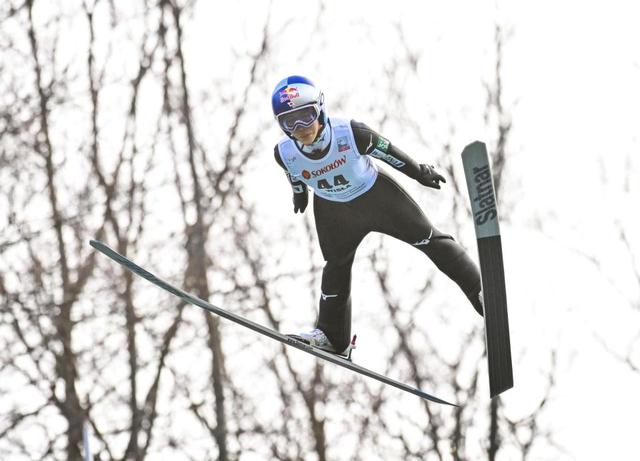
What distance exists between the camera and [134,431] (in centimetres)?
1725

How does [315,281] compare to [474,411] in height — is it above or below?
above

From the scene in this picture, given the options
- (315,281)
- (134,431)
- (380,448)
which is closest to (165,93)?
(315,281)

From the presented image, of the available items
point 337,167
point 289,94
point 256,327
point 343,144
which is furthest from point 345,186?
point 256,327

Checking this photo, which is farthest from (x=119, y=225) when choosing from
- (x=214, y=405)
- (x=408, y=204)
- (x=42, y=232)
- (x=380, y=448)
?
(x=408, y=204)

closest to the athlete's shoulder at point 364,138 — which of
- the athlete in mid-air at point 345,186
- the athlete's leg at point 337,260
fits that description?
the athlete in mid-air at point 345,186

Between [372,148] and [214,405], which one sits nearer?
[372,148]

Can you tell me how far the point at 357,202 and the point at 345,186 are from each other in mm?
144

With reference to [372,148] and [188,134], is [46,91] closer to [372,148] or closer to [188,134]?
[188,134]

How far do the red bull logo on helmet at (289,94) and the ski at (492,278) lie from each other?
1.03 m

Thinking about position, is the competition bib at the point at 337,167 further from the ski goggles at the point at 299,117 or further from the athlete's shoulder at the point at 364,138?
the ski goggles at the point at 299,117

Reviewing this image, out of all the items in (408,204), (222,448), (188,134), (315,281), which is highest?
(188,134)

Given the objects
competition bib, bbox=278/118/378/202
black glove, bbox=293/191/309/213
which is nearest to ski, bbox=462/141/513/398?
competition bib, bbox=278/118/378/202

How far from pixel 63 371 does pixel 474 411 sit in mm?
5387

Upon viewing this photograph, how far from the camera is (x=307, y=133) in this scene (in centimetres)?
731
